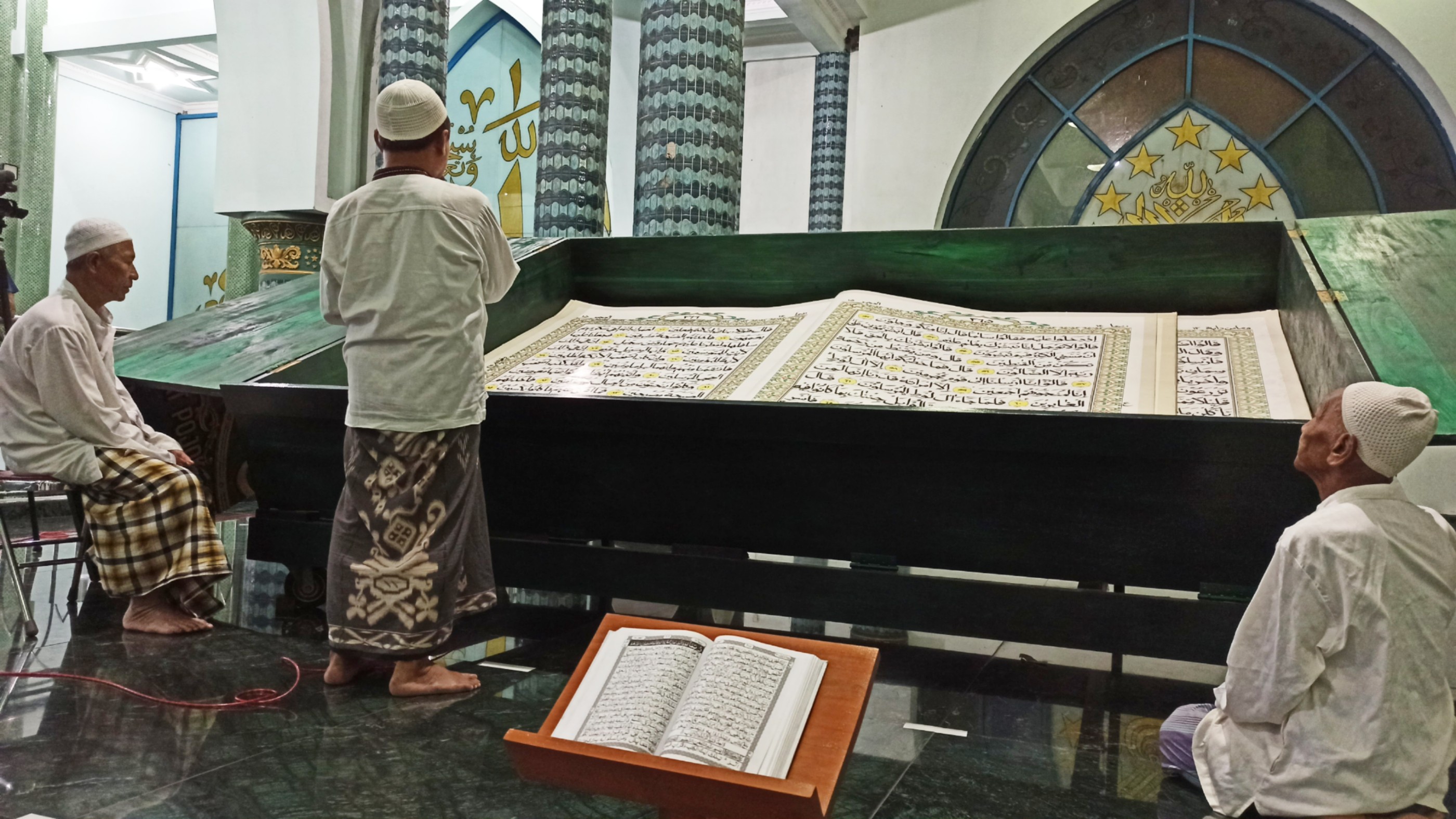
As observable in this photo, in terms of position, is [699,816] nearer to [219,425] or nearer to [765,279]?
[765,279]

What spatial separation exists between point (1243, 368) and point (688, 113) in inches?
133

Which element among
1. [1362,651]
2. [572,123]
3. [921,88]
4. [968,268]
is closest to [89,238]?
[968,268]

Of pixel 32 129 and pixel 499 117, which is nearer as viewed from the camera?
pixel 499 117

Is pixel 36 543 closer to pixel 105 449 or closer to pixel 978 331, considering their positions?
pixel 105 449

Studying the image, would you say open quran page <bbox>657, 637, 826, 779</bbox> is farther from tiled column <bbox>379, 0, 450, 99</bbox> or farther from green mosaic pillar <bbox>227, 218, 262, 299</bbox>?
green mosaic pillar <bbox>227, 218, 262, 299</bbox>

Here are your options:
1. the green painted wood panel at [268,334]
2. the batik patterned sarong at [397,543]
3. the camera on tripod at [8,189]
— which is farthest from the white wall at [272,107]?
the batik patterned sarong at [397,543]

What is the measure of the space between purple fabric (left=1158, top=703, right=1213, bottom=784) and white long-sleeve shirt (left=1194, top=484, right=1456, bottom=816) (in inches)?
11.7

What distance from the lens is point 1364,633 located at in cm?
182

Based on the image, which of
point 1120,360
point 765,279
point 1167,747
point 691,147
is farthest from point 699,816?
point 691,147

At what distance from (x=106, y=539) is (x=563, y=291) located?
1846mm

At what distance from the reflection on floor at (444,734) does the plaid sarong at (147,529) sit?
183 millimetres

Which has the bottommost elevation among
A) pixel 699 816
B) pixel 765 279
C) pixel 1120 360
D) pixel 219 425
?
pixel 699 816

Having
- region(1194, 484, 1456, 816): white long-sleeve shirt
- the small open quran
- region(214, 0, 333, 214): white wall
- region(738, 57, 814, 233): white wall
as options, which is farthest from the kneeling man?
region(738, 57, 814, 233): white wall

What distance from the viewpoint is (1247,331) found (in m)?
3.37
